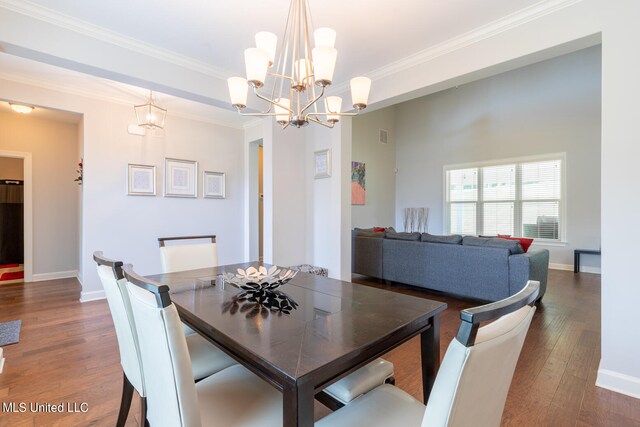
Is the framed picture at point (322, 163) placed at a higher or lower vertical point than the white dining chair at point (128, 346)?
higher

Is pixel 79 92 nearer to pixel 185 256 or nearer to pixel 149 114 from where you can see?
pixel 149 114

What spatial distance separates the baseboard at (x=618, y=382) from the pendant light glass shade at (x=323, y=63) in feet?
8.15

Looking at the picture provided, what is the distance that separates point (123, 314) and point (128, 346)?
17 cm

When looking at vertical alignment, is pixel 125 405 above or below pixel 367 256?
below

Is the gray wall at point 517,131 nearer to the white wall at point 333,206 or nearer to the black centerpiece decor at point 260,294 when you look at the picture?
→ the white wall at point 333,206

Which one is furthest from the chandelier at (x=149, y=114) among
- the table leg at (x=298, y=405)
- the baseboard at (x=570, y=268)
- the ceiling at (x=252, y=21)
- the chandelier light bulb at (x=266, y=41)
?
the baseboard at (x=570, y=268)

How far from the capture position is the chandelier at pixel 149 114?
377 centimetres

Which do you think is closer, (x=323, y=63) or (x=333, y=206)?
(x=323, y=63)

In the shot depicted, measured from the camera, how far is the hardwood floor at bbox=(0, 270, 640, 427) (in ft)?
5.46

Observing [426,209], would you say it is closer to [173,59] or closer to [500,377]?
[173,59]

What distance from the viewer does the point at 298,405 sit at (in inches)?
31.1

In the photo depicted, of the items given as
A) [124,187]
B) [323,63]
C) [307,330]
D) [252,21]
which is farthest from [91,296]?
[323,63]

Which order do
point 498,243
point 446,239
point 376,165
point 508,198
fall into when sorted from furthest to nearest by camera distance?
1. point 376,165
2. point 508,198
3. point 446,239
4. point 498,243

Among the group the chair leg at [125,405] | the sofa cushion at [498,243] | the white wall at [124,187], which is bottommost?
the chair leg at [125,405]
